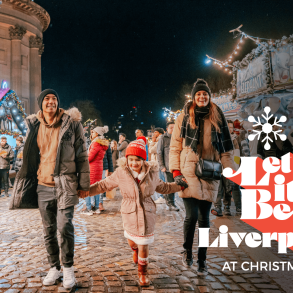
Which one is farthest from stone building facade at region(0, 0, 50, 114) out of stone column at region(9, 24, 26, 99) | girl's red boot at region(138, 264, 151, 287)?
girl's red boot at region(138, 264, 151, 287)

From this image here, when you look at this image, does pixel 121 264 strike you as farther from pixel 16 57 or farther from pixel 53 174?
pixel 16 57

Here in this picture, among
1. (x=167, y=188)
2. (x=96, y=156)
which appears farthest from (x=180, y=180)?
(x=96, y=156)

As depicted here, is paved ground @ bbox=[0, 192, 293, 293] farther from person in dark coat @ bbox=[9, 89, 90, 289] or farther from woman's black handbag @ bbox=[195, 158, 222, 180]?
woman's black handbag @ bbox=[195, 158, 222, 180]

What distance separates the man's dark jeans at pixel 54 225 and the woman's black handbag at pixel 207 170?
1.59 metres

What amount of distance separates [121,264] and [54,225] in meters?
1.10

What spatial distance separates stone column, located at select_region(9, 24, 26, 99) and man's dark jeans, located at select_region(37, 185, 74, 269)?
121ft

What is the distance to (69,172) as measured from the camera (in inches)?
133

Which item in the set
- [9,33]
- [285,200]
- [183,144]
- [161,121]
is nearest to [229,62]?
[285,200]

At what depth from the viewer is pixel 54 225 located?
354 centimetres

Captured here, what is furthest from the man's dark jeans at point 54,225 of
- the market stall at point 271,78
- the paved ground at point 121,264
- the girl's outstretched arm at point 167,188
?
the market stall at point 271,78

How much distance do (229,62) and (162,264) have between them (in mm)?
17374

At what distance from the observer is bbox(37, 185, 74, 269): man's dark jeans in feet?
11.0

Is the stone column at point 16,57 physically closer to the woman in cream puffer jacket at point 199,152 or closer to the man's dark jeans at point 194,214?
the woman in cream puffer jacket at point 199,152

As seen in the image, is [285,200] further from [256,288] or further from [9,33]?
[9,33]
